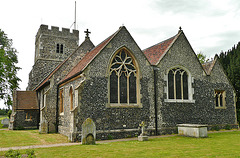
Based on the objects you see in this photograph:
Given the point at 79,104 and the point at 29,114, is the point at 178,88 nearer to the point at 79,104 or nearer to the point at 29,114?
the point at 79,104

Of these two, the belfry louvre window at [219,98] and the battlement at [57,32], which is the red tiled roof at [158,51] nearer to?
the belfry louvre window at [219,98]

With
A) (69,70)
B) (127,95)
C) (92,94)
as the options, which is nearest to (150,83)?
(127,95)

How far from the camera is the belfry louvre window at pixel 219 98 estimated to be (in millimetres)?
19997

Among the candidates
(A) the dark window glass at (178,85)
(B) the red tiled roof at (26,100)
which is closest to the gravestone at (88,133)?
(A) the dark window glass at (178,85)

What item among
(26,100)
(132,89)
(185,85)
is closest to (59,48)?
(26,100)

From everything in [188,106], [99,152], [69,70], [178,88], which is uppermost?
[69,70]

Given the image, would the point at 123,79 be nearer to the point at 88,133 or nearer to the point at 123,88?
the point at 123,88

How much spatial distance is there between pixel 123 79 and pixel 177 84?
4.95 m

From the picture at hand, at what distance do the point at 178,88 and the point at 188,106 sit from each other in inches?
65.5

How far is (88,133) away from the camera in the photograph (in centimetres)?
1195

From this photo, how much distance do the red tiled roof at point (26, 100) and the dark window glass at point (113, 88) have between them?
12.8 metres

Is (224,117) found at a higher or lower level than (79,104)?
lower

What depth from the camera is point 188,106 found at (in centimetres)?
1750

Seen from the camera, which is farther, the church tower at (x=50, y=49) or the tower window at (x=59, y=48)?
the tower window at (x=59, y=48)
